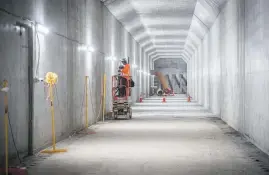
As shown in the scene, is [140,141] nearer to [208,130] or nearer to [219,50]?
[208,130]

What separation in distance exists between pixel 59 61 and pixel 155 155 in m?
4.27

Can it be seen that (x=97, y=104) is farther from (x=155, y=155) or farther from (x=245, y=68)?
(x=155, y=155)

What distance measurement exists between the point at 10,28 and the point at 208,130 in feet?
28.1

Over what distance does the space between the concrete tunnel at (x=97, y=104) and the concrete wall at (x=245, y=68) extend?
0.09 feet

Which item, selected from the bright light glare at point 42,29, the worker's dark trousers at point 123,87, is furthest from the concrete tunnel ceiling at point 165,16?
the bright light glare at point 42,29

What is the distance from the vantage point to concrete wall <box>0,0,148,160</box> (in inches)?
352

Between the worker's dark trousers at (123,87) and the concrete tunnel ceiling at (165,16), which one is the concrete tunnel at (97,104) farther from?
the worker's dark trousers at (123,87)

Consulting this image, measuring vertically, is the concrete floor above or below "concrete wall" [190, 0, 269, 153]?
below

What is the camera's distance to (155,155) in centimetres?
992

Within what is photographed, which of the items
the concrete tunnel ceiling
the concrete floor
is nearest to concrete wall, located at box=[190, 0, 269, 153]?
the concrete floor

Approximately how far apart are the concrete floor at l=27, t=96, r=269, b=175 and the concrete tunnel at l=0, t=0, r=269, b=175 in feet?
0.07

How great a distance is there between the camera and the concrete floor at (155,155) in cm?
829

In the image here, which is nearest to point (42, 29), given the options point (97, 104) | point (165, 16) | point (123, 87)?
point (97, 104)

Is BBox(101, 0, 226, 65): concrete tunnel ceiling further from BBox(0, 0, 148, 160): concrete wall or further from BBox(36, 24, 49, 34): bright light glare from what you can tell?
BBox(36, 24, 49, 34): bright light glare
